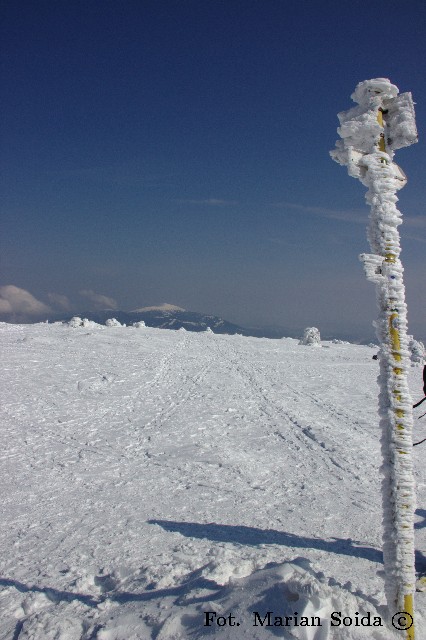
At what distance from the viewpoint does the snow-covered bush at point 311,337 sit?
36.6m

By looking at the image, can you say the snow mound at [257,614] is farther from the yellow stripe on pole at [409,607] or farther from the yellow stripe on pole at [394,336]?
the yellow stripe on pole at [394,336]

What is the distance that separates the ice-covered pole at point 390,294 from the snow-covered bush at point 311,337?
32.5 metres

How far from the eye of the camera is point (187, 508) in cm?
800

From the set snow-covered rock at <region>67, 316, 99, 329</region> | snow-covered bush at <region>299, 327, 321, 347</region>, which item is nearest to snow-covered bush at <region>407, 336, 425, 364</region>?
snow-covered bush at <region>299, 327, 321, 347</region>

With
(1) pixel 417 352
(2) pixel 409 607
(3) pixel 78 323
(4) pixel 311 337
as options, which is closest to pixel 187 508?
(2) pixel 409 607

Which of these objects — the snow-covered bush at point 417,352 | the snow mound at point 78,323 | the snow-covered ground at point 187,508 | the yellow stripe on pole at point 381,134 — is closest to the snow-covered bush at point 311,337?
the snow-covered bush at point 417,352

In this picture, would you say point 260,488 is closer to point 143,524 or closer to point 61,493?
point 143,524

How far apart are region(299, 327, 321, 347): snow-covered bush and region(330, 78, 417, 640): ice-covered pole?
32506mm

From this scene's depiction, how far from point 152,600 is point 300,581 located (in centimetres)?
189

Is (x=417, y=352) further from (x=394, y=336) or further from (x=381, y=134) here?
(x=381, y=134)

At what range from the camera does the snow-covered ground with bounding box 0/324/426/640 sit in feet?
14.4

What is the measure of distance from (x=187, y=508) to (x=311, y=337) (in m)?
30.7

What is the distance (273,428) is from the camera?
13297 mm

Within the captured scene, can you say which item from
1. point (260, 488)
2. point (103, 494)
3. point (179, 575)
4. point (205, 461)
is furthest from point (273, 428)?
point (179, 575)
